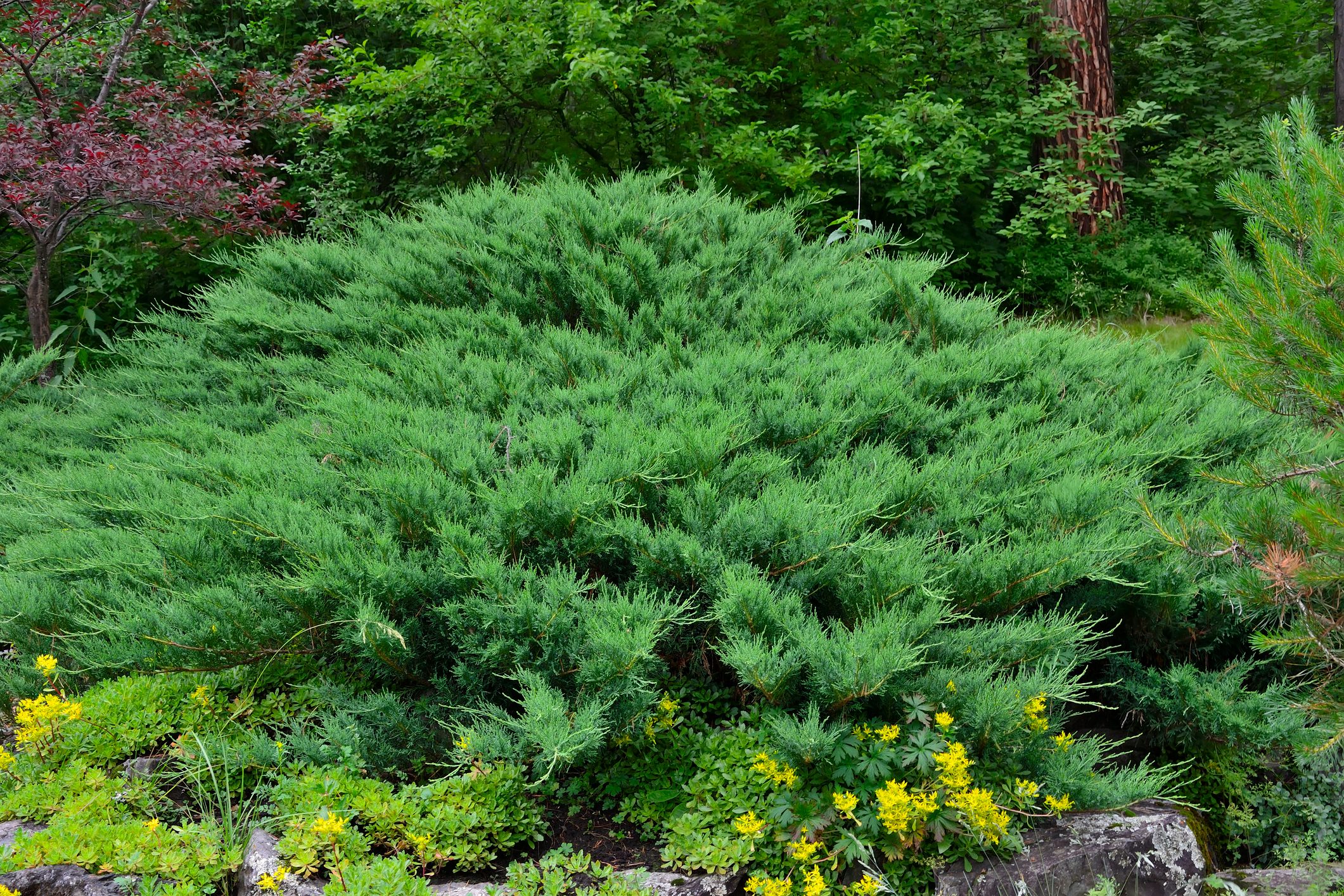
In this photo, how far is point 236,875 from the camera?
2379 millimetres

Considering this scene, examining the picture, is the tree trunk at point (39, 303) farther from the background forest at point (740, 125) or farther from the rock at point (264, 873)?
the rock at point (264, 873)

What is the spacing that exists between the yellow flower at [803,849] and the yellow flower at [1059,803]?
2.04ft

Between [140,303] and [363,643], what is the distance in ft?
27.0

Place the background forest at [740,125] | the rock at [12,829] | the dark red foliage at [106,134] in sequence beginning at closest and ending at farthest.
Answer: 1. the rock at [12,829]
2. the dark red foliage at [106,134]
3. the background forest at [740,125]

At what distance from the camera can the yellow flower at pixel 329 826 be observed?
2.12 meters

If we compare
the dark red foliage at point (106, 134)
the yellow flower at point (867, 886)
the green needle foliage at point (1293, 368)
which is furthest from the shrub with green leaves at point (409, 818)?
the dark red foliage at point (106, 134)

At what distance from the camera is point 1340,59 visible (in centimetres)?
845

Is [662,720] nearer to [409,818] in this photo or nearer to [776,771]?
[776,771]

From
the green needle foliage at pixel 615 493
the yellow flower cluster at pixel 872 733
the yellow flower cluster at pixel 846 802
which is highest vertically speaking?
the green needle foliage at pixel 615 493

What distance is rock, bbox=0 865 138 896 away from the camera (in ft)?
7.48

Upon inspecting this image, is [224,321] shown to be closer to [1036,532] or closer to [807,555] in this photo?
[807,555]

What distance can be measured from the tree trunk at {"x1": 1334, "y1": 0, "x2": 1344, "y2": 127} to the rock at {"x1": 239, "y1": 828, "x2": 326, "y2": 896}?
10.3 meters

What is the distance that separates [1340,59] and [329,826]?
34.7 feet

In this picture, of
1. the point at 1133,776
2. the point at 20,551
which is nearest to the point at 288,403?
the point at 20,551
